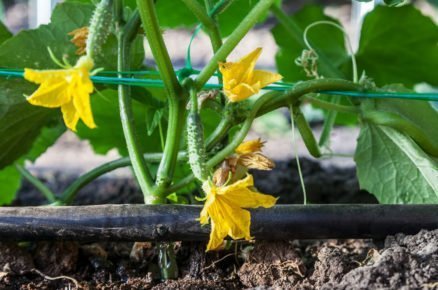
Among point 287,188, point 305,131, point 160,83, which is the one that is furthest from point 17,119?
point 287,188

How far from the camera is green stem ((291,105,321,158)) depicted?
3.85 feet

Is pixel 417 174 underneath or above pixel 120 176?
underneath

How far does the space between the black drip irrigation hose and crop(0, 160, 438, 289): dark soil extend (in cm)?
3

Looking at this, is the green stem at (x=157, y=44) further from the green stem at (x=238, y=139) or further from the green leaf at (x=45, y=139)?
the green leaf at (x=45, y=139)

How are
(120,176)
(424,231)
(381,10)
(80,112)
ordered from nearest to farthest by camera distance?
(80,112) → (424,231) → (381,10) → (120,176)

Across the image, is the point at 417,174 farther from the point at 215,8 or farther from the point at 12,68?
the point at 12,68

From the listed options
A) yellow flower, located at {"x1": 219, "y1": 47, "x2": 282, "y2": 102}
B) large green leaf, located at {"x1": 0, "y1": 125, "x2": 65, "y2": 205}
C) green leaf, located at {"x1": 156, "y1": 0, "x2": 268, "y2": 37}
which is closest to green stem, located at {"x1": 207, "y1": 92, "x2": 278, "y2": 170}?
yellow flower, located at {"x1": 219, "y1": 47, "x2": 282, "y2": 102}

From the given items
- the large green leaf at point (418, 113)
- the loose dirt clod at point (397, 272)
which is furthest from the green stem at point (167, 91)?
the large green leaf at point (418, 113)

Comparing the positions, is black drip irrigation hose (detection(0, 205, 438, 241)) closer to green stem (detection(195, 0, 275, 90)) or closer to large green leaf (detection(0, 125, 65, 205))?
green stem (detection(195, 0, 275, 90))

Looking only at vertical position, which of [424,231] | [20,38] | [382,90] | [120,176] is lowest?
[424,231]

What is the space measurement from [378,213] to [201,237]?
27 centimetres

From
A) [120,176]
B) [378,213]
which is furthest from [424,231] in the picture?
[120,176]

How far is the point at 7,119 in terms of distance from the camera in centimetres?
129

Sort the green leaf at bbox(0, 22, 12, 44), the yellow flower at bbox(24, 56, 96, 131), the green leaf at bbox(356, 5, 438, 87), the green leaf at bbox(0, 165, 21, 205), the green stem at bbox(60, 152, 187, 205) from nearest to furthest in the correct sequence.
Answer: the yellow flower at bbox(24, 56, 96, 131) < the green stem at bbox(60, 152, 187, 205) < the green leaf at bbox(0, 22, 12, 44) < the green leaf at bbox(356, 5, 438, 87) < the green leaf at bbox(0, 165, 21, 205)
